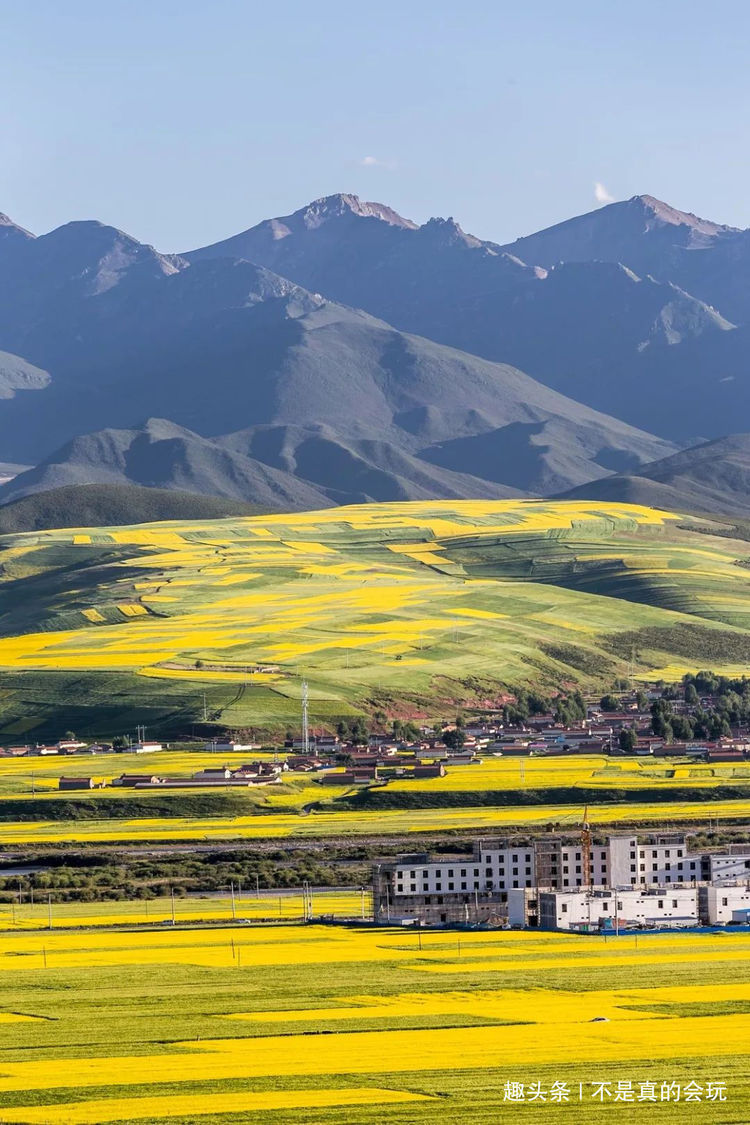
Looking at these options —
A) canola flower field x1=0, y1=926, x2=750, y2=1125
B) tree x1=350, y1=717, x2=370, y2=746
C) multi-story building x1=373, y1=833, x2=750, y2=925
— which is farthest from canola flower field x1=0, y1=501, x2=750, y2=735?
canola flower field x1=0, y1=926, x2=750, y2=1125

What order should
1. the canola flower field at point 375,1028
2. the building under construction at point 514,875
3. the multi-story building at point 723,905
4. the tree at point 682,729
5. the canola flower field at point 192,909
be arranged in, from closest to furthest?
the canola flower field at point 375,1028, the multi-story building at point 723,905, the building under construction at point 514,875, the canola flower field at point 192,909, the tree at point 682,729

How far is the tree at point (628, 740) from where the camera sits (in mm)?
123750

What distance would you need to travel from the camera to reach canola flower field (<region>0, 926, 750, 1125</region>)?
1423 inches

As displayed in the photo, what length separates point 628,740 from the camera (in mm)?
123812

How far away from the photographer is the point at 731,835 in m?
89.2

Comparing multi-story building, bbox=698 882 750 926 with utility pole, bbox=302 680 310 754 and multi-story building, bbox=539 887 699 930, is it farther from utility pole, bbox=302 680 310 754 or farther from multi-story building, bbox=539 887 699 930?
utility pole, bbox=302 680 310 754

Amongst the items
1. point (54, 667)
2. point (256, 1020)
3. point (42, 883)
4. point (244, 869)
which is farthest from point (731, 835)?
point (54, 667)

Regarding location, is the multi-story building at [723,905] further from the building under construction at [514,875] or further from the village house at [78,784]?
the village house at [78,784]

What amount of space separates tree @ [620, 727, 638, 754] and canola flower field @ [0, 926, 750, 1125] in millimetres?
61494

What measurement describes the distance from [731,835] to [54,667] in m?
77.0

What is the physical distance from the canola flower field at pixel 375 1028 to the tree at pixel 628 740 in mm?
61494

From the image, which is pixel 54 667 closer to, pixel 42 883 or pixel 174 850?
pixel 174 850

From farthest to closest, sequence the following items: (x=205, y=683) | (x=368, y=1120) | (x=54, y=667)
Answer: (x=54, y=667)
(x=205, y=683)
(x=368, y=1120)

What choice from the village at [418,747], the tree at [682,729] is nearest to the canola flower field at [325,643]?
the village at [418,747]
